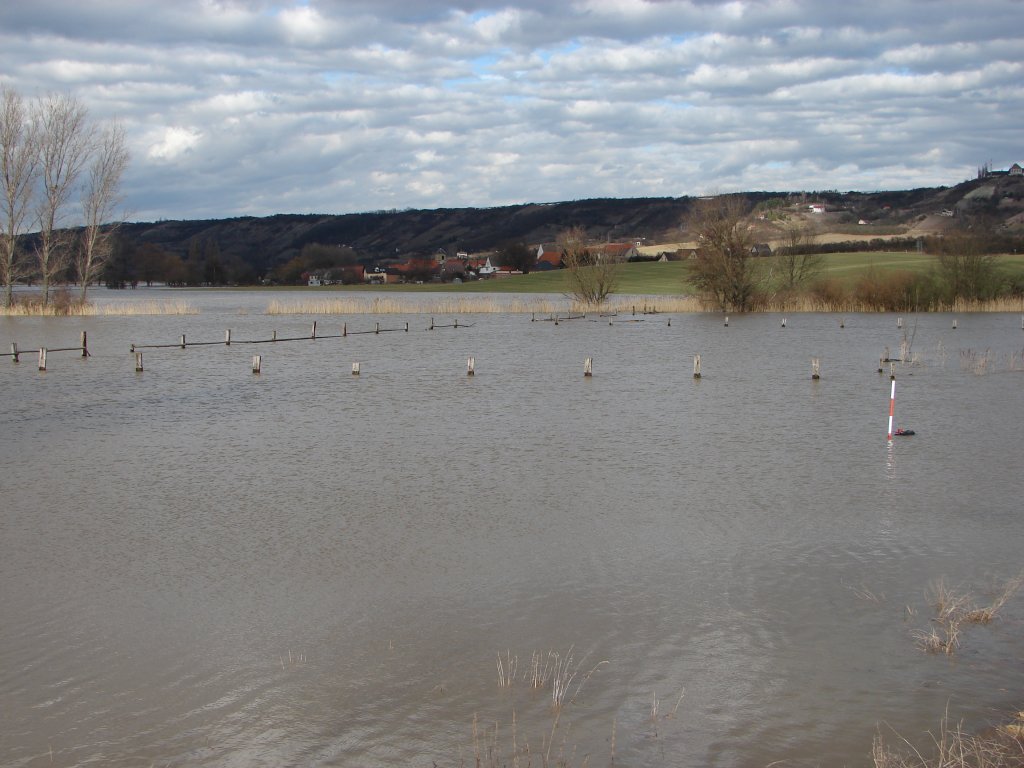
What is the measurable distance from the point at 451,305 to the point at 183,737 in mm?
63114

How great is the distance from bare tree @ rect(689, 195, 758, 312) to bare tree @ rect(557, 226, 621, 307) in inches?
220

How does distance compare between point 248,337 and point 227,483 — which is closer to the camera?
point 227,483

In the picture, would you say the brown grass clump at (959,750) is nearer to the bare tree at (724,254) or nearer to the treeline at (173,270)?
the bare tree at (724,254)

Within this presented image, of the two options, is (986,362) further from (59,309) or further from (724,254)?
(59,309)

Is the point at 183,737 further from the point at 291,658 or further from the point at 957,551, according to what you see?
the point at 957,551

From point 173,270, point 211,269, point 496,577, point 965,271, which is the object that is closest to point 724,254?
point 965,271

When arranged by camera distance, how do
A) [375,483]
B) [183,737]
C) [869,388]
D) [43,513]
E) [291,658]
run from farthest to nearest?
1. [869,388]
2. [375,483]
3. [43,513]
4. [291,658]
5. [183,737]

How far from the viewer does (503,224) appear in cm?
16900

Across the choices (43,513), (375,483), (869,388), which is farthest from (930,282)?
(43,513)

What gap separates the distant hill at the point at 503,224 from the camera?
412ft

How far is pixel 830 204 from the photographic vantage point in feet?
458

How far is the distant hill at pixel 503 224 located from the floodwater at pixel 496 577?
108 meters

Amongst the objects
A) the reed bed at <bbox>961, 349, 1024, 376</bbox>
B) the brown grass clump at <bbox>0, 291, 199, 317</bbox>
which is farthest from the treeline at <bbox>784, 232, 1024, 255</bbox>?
the brown grass clump at <bbox>0, 291, 199, 317</bbox>

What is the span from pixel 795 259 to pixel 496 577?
56.0m
